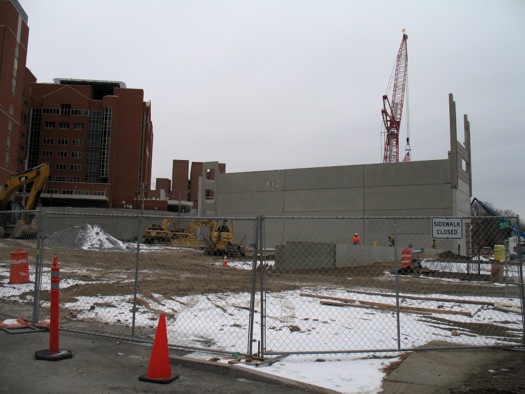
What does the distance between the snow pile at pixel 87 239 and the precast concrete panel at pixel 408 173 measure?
25230 millimetres

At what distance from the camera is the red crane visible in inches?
3029

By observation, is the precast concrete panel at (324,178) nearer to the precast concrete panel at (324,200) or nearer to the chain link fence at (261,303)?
the precast concrete panel at (324,200)

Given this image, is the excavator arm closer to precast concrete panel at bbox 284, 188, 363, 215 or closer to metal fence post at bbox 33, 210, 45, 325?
precast concrete panel at bbox 284, 188, 363, 215

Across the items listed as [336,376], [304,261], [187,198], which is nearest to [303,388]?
[336,376]

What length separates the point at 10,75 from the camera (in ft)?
208

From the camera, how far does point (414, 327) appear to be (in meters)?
8.55

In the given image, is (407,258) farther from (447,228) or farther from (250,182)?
(250,182)

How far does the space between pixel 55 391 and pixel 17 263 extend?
8186 mm

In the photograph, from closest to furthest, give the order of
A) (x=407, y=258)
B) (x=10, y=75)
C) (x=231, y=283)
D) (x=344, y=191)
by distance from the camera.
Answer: (x=231, y=283)
(x=407, y=258)
(x=344, y=191)
(x=10, y=75)

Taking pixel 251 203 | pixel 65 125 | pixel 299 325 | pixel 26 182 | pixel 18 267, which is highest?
pixel 65 125

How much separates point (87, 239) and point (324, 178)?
24.7 m

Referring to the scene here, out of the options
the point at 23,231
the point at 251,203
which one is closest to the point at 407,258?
the point at 23,231

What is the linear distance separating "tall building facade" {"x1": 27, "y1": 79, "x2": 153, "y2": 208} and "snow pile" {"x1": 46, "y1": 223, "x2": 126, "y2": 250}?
165 ft

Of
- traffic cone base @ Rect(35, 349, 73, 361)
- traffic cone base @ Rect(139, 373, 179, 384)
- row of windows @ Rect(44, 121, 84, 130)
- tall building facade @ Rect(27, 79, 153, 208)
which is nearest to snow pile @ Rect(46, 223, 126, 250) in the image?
traffic cone base @ Rect(35, 349, 73, 361)
